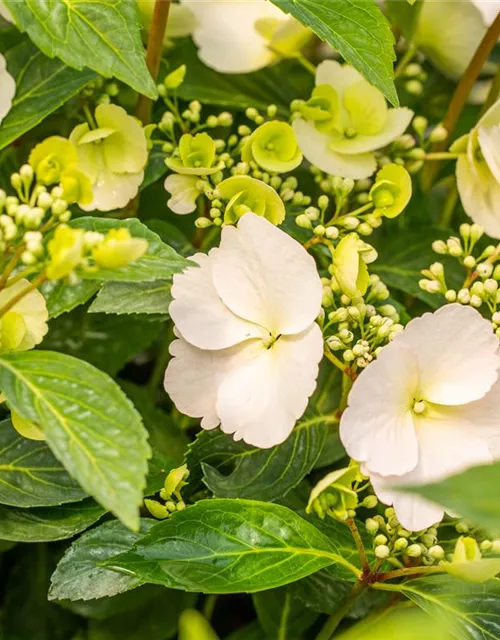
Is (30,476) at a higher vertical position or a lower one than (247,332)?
lower

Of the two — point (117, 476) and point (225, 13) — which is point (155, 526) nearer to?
point (117, 476)

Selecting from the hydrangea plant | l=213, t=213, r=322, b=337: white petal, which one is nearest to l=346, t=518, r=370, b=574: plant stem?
the hydrangea plant

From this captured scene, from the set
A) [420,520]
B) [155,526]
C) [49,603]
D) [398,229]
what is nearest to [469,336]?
[420,520]

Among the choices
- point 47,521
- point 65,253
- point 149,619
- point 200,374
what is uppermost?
point 65,253

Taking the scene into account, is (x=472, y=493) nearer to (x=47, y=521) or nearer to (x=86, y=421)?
(x=86, y=421)

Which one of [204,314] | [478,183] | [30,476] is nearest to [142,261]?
[204,314]

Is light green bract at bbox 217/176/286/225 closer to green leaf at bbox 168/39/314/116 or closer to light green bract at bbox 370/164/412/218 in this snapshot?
light green bract at bbox 370/164/412/218

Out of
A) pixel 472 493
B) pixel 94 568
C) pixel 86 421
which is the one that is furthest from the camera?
pixel 94 568

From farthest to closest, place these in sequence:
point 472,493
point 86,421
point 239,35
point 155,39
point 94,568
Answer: point 239,35
point 155,39
point 94,568
point 86,421
point 472,493
